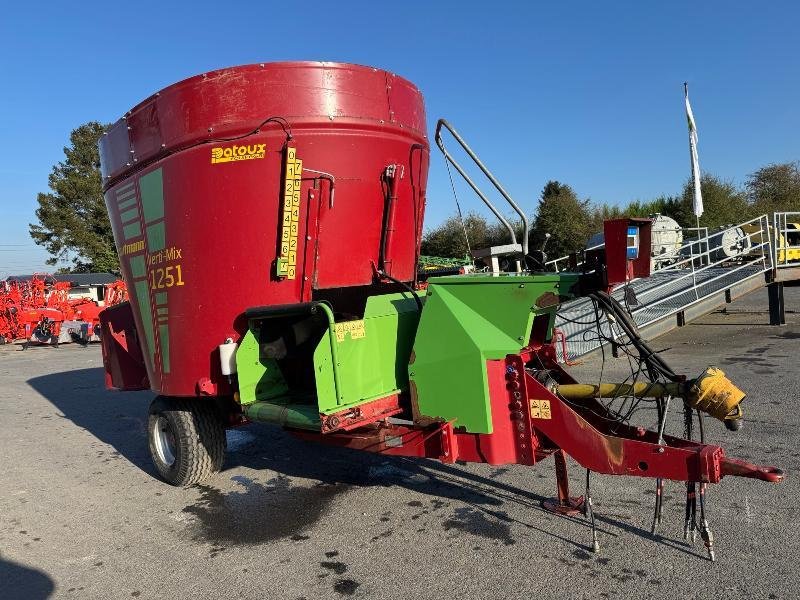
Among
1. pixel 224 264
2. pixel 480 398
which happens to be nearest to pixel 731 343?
pixel 480 398

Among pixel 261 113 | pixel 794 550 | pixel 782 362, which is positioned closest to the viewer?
pixel 794 550

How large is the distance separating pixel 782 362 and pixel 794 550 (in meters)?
6.27

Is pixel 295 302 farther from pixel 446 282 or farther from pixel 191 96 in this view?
pixel 191 96

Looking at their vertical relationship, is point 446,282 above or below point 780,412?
above

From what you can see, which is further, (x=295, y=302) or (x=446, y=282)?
(x=295, y=302)

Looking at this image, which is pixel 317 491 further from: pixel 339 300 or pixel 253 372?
pixel 339 300

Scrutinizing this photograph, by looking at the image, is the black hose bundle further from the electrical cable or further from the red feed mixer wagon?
the electrical cable

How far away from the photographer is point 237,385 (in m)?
4.55

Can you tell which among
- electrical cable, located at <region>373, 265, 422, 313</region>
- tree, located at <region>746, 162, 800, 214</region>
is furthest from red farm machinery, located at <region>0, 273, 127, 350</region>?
tree, located at <region>746, 162, 800, 214</region>

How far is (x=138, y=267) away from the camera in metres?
4.97

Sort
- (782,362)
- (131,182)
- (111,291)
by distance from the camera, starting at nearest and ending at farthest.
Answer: (131,182) < (782,362) < (111,291)

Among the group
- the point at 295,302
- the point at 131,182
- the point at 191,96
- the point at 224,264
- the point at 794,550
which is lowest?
the point at 794,550

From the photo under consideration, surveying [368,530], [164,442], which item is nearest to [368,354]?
[368,530]

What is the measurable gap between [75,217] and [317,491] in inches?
1601
